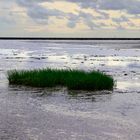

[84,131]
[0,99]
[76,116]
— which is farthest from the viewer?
[0,99]

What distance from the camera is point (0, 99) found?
81.8 feet

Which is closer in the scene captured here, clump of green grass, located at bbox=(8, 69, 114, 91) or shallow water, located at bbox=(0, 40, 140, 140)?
shallow water, located at bbox=(0, 40, 140, 140)

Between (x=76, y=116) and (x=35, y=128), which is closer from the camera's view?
(x=35, y=128)

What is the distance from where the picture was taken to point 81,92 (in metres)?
27.9

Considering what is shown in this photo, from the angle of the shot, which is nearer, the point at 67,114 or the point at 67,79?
the point at 67,114

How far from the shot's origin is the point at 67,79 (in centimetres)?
3041

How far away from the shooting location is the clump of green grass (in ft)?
95.1

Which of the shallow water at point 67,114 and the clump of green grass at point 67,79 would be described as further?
the clump of green grass at point 67,79

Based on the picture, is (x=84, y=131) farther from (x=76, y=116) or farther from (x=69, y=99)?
(x=69, y=99)

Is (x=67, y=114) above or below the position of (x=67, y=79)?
above

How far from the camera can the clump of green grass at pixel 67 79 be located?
95.1ft

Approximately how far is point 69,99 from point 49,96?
1.63 m

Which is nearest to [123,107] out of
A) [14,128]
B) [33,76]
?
[14,128]

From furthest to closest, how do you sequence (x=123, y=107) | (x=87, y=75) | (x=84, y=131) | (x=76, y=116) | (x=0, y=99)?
(x=87, y=75), (x=0, y=99), (x=123, y=107), (x=76, y=116), (x=84, y=131)
